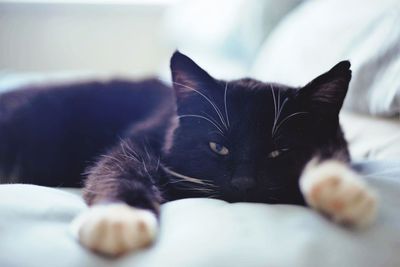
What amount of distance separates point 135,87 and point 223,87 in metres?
0.55

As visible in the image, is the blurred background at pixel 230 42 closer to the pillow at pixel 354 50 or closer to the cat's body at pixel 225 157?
the pillow at pixel 354 50

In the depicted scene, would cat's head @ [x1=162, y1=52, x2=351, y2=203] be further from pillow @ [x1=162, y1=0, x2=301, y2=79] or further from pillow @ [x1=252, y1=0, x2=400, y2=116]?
pillow @ [x1=162, y1=0, x2=301, y2=79]

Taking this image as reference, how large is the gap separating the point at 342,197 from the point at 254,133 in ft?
0.69

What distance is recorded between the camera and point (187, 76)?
0.81 metres

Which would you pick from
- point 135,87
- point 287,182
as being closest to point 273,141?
point 287,182

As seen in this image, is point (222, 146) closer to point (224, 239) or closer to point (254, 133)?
point (254, 133)

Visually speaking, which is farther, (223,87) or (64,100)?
(64,100)

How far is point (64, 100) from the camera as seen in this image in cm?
124

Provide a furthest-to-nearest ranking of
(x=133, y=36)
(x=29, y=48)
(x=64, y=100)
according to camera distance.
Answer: (x=133, y=36), (x=29, y=48), (x=64, y=100)

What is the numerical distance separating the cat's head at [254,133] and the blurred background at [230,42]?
0.19 m

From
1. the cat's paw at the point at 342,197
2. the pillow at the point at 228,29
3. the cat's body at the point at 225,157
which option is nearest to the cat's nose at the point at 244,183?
the cat's body at the point at 225,157

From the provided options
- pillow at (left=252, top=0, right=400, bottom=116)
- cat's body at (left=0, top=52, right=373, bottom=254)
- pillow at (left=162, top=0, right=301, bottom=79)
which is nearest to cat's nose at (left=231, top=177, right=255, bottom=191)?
cat's body at (left=0, top=52, right=373, bottom=254)

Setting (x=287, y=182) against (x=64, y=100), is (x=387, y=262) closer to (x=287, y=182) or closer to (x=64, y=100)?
(x=287, y=182)

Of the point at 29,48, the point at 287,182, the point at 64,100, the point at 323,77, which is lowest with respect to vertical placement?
the point at 29,48
